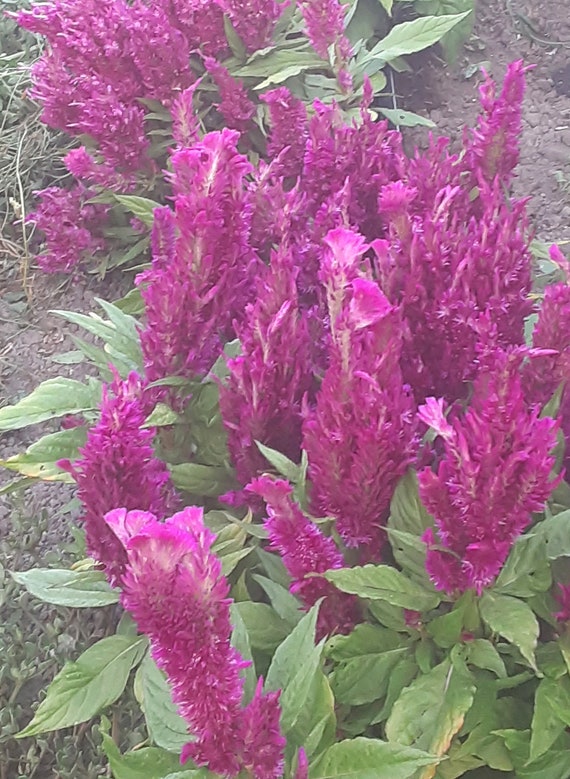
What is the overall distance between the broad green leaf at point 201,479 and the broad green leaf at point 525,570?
1.40 feet

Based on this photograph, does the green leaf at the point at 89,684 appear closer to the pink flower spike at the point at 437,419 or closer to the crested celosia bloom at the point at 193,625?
the crested celosia bloom at the point at 193,625

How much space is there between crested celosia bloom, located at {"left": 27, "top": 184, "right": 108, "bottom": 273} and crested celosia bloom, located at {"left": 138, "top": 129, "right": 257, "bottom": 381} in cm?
91

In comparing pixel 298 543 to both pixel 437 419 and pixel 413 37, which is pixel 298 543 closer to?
pixel 437 419

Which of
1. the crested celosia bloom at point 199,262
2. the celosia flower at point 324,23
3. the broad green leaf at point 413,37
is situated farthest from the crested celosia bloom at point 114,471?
the broad green leaf at point 413,37

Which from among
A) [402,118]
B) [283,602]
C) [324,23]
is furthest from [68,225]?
[283,602]

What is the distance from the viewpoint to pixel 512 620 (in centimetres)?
91

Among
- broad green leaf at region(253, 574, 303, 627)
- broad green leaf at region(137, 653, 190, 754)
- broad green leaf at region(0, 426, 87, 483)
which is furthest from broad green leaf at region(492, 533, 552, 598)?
broad green leaf at region(0, 426, 87, 483)

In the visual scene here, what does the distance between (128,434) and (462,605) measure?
428mm

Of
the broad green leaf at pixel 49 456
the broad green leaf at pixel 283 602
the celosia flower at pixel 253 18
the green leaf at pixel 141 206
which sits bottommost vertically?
the broad green leaf at pixel 283 602

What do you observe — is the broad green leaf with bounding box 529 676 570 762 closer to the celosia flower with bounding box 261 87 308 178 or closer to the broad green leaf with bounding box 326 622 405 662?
the broad green leaf with bounding box 326 622 405 662

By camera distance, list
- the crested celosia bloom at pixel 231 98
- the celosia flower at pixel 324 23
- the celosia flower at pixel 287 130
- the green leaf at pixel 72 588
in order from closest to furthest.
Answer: the green leaf at pixel 72 588 → the celosia flower at pixel 287 130 → the celosia flower at pixel 324 23 → the crested celosia bloom at pixel 231 98

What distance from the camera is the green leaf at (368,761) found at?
0.80m

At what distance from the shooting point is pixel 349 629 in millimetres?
1024

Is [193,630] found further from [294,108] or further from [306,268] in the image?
[294,108]
